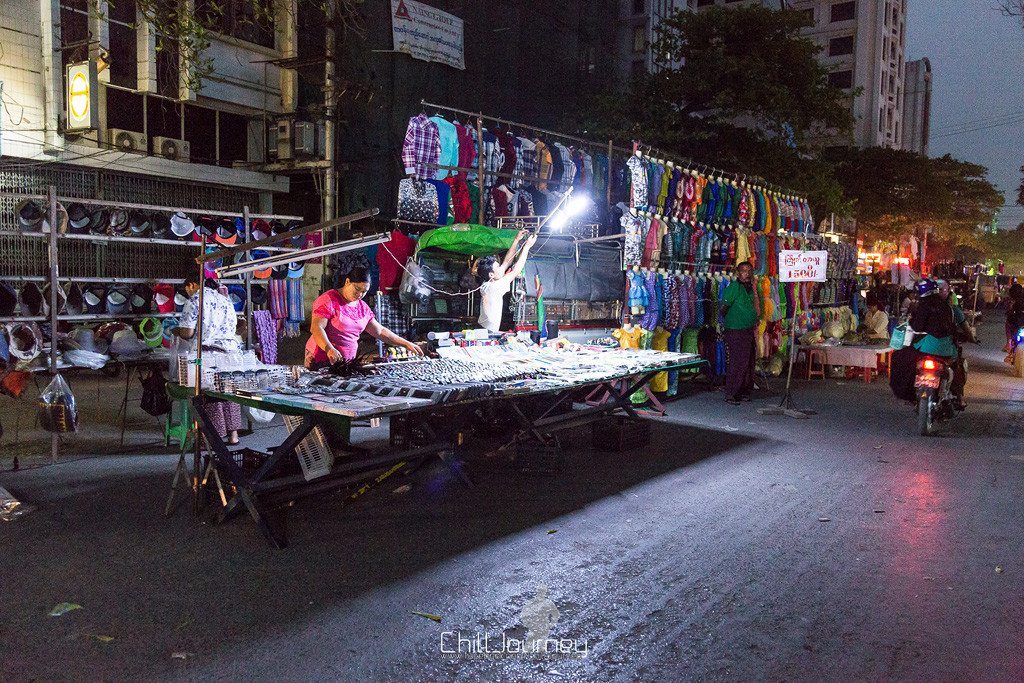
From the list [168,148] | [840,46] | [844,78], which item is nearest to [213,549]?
[168,148]

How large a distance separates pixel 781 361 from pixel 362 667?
1334 centimetres

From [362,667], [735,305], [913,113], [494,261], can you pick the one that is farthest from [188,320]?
[913,113]

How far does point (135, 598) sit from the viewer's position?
4469mm

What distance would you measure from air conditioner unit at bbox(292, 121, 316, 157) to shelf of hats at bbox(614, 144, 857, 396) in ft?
24.1

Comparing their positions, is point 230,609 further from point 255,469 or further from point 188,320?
point 188,320

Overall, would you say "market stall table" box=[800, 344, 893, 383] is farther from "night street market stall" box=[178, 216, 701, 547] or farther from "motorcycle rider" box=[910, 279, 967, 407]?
"night street market stall" box=[178, 216, 701, 547]

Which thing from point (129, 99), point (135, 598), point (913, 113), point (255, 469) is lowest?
point (135, 598)

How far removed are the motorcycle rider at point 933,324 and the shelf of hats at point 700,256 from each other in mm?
1526

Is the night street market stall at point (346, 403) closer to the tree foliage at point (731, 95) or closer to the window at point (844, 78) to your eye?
the tree foliage at point (731, 95)

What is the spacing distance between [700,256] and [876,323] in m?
4.23

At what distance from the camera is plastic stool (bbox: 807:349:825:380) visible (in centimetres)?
1504

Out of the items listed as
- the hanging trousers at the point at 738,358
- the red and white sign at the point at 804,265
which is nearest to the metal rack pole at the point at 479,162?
the hanging trousers at the point at 738,358

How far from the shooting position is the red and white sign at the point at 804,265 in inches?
445

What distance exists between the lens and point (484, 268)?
1000cm
